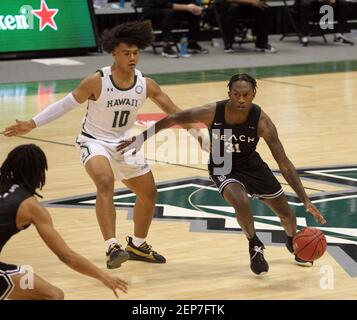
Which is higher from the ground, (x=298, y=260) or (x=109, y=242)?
(x=109, y=242)

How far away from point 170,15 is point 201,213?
1015 cm

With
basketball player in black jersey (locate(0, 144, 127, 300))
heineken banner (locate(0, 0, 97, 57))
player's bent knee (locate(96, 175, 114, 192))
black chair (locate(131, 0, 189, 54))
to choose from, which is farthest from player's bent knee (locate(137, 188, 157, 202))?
black chair (locate(131, 0, 189, 54))

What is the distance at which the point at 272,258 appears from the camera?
8.20 meters

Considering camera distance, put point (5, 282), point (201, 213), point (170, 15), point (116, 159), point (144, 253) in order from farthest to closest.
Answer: point (170, 15)
point (201, 213)
point (144, 253)
point (116, 159)
point (5, 282)

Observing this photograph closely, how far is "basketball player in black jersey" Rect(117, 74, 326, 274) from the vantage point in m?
7.72

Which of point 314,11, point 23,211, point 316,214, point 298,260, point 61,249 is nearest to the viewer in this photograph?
point 61,249

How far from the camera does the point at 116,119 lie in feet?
26.9

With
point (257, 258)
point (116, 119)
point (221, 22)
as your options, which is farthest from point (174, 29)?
point (257, 258)

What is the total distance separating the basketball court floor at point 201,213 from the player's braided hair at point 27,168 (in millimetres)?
1477

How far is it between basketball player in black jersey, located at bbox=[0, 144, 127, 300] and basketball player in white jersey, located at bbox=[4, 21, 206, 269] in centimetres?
184

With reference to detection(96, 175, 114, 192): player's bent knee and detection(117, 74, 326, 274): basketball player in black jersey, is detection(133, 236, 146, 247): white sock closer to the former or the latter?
detection(96, 175, 114, 192): player's bent knee

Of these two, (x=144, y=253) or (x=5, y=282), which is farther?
(x=144, y=253)

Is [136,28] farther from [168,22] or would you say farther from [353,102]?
[168,22]

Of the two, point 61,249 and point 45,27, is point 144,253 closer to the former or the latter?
point 61,249
